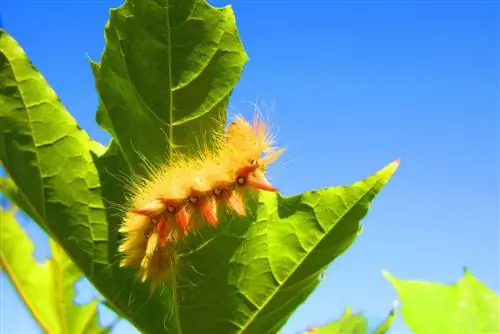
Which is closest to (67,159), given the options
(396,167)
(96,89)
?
(96,89)

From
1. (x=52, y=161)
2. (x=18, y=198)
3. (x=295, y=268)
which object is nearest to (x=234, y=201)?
(x=295, y=268)

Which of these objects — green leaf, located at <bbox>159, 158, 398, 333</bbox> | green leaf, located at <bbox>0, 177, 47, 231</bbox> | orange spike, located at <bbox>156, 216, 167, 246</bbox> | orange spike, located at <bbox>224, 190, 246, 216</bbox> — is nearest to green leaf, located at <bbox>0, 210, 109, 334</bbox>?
green leaf, located at <bbox>0, 177, 47, 231</bbox>

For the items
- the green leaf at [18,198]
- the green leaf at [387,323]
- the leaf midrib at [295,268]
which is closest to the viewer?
the leaf midrib at [295,268]

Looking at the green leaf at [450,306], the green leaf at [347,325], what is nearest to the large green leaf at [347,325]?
the green leaf at [347,325]

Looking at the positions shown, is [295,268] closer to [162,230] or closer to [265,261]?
[265,261]

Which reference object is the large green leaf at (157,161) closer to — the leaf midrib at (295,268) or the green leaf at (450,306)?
the leaf midrib at (295,268)

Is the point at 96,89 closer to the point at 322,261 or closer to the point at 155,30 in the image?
the point at 155,30
